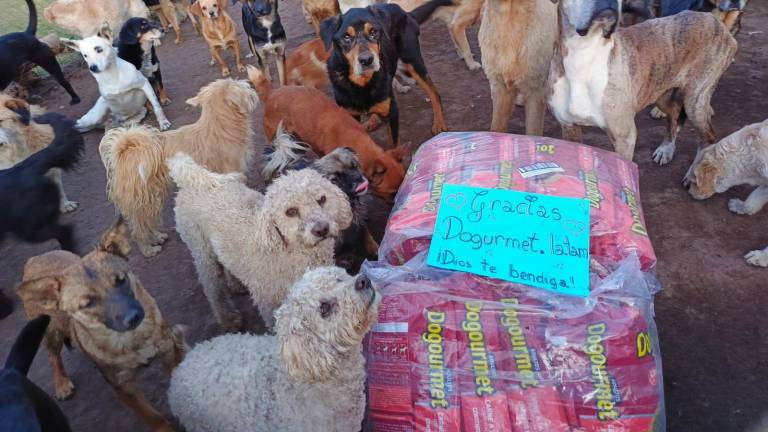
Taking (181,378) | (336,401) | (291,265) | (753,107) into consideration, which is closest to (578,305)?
(336,401)

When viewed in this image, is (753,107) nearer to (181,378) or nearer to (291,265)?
(291,265)

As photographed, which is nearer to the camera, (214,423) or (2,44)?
(214,423)

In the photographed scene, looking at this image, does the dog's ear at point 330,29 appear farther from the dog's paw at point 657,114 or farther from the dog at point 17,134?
the dog's paw at point 657,114

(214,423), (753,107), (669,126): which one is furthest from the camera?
(753,107)

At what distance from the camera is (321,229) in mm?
2520

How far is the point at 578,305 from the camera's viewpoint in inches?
88.3

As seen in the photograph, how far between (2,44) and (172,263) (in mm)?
4179

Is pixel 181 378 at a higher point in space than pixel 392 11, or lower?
lower

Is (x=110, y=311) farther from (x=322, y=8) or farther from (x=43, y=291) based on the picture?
(x=322, y=8)

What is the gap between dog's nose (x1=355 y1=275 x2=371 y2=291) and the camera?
1978 mm

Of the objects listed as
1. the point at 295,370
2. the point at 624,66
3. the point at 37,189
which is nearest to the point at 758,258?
the point at 624,66

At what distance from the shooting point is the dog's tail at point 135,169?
11.9 feet

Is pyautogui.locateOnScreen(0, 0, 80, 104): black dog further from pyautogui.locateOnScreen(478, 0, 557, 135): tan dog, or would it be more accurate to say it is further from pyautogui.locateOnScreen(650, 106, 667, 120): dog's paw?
pyautogui.locateOnScreen(650, 106, 667, 120): dog's paw

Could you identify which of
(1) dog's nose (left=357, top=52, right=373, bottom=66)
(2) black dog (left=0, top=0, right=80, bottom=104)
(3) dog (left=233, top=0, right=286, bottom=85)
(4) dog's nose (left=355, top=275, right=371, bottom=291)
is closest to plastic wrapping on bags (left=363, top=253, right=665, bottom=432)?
(4) dog's nose (left=355, top=275, right=371, bottom=291)
